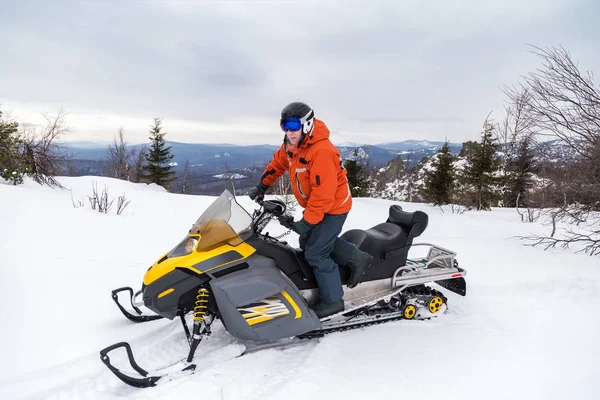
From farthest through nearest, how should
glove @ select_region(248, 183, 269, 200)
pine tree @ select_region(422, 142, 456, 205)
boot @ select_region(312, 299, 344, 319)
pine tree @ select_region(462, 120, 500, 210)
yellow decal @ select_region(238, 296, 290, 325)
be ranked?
pine tree @ select_region(422, 142, 456, 205) < pine tree @ select_region(462, 120, 500, 210) < glove @ select_region(248, 183, 269, 200) < boot @ select_region(312, 299, 344, 319) < yellow decal @ select_region(238, 296, 290, 325)

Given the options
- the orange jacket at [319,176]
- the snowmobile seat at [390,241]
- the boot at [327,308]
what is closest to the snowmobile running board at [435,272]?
the snowmobile seat at [390,241]

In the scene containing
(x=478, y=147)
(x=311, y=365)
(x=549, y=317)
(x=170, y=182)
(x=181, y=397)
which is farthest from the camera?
(x=170, y=182)

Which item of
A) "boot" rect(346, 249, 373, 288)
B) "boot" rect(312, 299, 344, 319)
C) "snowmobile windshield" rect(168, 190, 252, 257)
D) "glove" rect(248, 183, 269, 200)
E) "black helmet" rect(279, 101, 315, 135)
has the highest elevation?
"black helmet" rect(279, 101, 315, 135)

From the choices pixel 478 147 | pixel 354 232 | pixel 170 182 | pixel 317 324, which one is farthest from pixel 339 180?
pixel 170 182

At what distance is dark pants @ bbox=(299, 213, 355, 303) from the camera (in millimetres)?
3143

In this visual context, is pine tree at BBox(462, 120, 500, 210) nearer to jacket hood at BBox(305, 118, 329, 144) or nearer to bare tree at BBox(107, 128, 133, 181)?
jacket hood at BBox(305, 118, 329, 144)

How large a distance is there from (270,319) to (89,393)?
1.38 meters

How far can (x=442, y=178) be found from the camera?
19.4m

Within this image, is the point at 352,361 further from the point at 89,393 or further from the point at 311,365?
the point at 89,393

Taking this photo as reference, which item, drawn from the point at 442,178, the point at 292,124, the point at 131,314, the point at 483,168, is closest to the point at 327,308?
the point at 292,124

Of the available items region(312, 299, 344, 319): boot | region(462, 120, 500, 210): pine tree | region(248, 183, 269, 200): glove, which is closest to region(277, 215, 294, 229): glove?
region(248, 183, 269, 200): glove

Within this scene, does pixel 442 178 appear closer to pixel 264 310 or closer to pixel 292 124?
pixel 292 124

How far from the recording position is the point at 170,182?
103 feet

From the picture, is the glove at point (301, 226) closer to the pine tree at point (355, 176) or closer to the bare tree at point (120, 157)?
the pine tree at point (355, 176)
